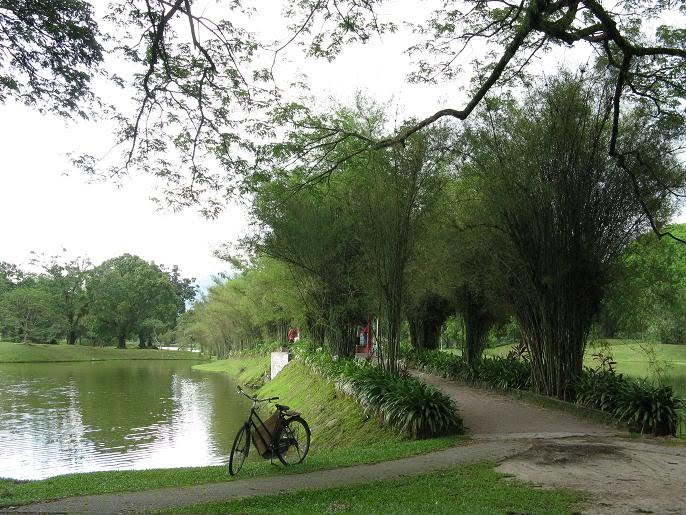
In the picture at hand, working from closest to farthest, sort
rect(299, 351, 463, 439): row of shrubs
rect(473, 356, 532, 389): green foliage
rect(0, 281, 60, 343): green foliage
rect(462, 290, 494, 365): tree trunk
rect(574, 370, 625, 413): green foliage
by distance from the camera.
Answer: rect(299, 351, 463, 439): row of shrubs
rect(574, 370, 625, 413): green foliage
rect(473, 356, 532, 389): green foliage
rect(462, 290, 494, 365): tree trunk
rect(0, 281, 60, 343): green foliage

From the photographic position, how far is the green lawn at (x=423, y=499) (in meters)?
4.62

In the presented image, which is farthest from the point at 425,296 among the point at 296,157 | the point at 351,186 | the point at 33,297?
the point at 33,297

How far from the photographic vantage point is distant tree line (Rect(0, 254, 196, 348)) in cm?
4650

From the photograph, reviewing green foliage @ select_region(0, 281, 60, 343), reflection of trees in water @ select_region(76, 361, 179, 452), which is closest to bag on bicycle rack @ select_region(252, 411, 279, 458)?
reflection of trees in water @ select_region(76, 361, 179, 452)

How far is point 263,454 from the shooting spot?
6734 mm

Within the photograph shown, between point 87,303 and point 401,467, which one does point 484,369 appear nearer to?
point 401,467

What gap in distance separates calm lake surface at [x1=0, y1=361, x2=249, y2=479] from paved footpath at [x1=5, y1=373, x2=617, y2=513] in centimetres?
491

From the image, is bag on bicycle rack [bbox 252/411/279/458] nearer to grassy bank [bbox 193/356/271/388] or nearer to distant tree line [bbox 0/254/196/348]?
grassy bank [bbox 193/356/271/388]

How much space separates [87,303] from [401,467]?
52941 mm

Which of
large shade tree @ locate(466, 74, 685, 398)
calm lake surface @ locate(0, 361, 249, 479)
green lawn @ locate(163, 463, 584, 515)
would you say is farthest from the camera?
calm lake surface @ locate(0, 361, 249, 479)

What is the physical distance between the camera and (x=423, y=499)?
16.4ft

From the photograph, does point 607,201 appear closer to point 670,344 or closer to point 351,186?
point 351,186

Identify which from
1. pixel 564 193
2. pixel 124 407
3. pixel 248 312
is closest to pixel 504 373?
pixel 564 193

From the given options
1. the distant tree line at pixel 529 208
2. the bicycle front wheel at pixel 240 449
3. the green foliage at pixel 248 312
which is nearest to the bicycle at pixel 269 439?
the bicycle front wheel at pixel 240 449
